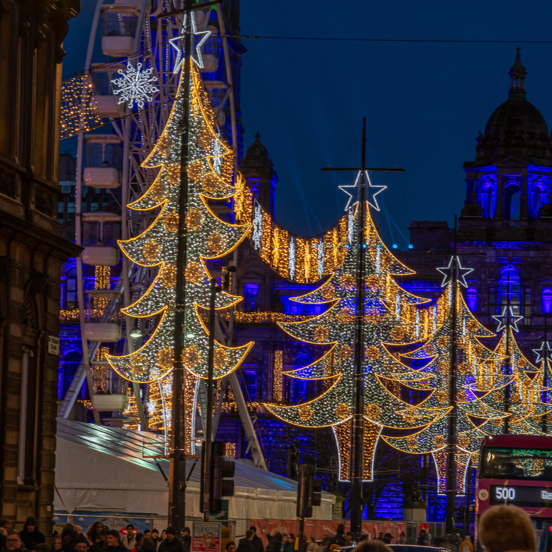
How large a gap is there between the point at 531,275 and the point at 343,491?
21296mm

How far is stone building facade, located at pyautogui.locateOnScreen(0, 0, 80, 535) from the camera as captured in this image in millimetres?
21406

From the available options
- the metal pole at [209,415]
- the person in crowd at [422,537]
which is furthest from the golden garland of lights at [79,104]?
the person in crowd at [422,537]

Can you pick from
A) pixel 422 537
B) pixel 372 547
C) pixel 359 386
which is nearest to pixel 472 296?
pixel 422 537

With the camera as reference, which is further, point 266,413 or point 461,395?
point 266,413

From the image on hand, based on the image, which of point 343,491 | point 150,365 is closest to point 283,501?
point 150,365

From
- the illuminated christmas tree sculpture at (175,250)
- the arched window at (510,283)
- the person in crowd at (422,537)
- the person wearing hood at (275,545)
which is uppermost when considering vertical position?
the arched window at (510,283)

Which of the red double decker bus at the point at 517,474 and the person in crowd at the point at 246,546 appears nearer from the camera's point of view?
the person in crowd at the point at 246,546

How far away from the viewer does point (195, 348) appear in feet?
92.7

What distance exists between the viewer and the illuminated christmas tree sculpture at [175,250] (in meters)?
27.9

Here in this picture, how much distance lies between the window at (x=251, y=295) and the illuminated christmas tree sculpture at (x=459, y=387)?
38.9 metres

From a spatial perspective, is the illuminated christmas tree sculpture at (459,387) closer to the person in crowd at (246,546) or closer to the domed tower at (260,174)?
the person in crowd at (246,546)

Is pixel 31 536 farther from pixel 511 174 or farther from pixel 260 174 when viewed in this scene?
pixel 511 174

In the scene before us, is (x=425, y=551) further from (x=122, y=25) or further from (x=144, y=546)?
(x=122, y=25)

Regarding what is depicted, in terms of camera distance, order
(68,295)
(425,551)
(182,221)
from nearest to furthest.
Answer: (425,551) → (182,221) → (68,295)
